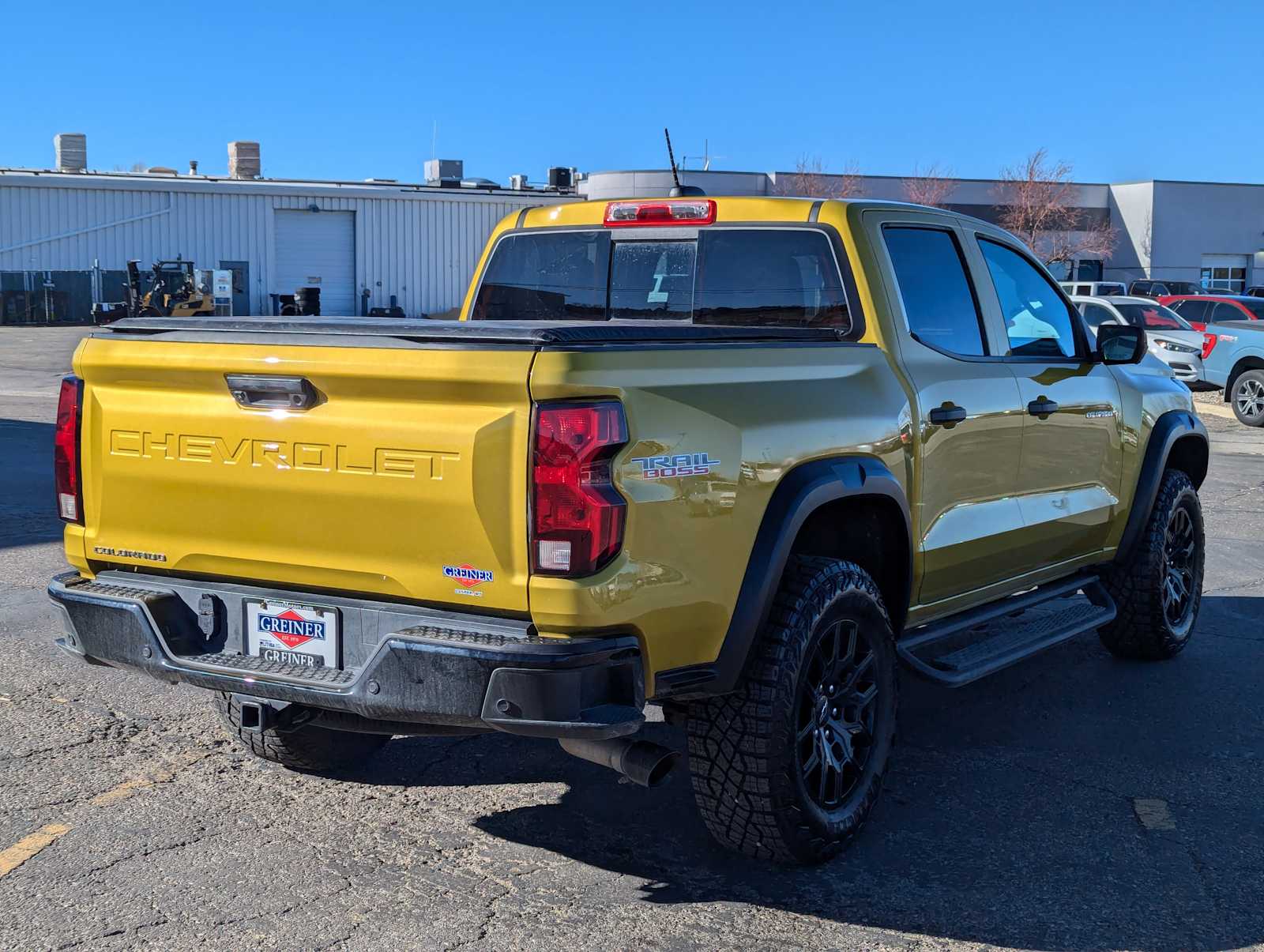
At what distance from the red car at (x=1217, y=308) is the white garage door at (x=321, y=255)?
107ft

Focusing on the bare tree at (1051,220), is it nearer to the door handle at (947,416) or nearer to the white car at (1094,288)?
the white car at (1094,288)

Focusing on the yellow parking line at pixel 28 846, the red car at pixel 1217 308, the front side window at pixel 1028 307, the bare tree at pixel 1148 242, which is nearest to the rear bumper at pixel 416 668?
the yellow parking line at pixel 28 846

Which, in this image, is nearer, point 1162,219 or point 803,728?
point 803,728

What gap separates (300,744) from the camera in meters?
4.85

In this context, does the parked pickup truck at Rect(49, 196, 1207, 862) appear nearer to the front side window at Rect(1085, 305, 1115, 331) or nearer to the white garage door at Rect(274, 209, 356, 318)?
the front side window at Rect(1085, 305, 1115, 331)

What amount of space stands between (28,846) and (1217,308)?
81.6ft

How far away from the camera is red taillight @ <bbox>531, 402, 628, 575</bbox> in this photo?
341 centimetres

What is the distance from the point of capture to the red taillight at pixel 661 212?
206 inches

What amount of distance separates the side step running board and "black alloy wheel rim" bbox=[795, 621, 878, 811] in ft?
0.96

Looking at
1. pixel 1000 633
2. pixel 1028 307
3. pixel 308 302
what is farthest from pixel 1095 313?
pixel 308 302

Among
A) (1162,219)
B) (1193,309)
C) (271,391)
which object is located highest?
(1162,219)

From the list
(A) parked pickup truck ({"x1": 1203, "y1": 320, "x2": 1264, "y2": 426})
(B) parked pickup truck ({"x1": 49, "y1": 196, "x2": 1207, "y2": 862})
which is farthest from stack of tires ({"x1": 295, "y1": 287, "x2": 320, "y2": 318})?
(B) parked pickup truck ({"x1": 49, "y1": 196, "x2": 1207, "y2": 862})

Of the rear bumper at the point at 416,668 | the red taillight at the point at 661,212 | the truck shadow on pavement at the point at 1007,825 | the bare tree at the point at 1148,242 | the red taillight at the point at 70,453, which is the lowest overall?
the truck shadow on pavement at the point at 1007,825

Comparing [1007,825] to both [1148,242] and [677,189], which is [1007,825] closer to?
[677,189]
